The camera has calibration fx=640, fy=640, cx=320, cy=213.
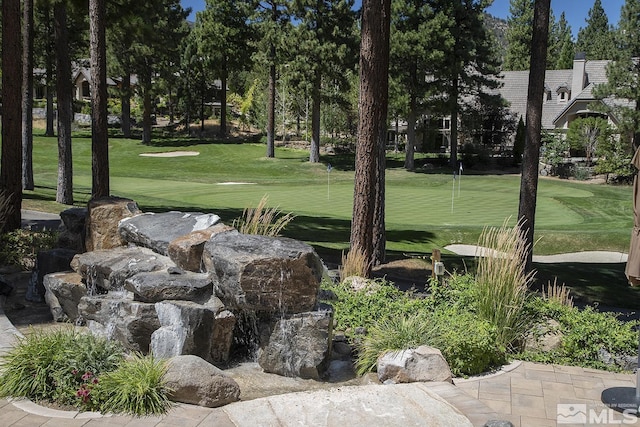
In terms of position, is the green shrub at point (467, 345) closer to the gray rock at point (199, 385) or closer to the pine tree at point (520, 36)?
the gray rock at point (199, 385)

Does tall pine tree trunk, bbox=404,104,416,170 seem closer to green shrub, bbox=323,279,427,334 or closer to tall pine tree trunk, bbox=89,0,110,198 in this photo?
tall pine tree trunk, bbox=89,0,110,198

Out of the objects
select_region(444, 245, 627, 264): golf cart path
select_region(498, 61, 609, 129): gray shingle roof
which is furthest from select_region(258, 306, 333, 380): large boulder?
select_region(498, 61, 609, 129): gray shingle roof

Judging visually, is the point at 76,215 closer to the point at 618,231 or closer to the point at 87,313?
the point at 87,313

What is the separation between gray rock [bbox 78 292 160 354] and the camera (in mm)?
6836

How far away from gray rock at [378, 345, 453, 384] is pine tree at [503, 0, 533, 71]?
6024 centimetres

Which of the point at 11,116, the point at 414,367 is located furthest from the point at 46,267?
the point at 414,367

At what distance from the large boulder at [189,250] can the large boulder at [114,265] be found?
0.17 meters

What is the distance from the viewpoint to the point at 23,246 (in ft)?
38.0

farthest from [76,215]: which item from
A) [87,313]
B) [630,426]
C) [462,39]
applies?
[462,39]

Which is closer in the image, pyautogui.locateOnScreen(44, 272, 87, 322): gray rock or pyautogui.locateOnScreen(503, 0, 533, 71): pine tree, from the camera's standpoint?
pyautogui.locateOnScreen(44, 272, 87, 322): gray rock

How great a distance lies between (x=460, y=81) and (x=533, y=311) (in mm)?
34336

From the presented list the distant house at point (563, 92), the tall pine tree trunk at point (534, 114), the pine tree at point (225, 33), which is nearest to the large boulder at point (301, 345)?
the tall pine tree trunk at point (534, 114)

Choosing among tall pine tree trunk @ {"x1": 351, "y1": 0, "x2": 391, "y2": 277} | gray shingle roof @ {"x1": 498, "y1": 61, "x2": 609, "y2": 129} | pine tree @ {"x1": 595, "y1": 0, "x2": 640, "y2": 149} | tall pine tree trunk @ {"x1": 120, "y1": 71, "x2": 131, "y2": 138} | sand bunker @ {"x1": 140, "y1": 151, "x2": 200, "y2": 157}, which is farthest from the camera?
gray shingle roof @ {"x1": 498, "y1": 61, "x2": 609, "y2": 129}
